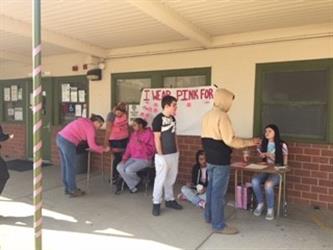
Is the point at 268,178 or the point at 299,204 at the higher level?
the point at 268,178

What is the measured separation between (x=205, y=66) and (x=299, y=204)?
2569 mm

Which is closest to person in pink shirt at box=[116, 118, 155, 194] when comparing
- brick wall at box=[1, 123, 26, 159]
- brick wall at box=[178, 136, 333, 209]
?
brick wall at box=[178, 136, 333, 209]

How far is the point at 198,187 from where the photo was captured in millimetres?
4648

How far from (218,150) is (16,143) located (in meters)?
6.46

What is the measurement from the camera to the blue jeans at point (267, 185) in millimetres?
4152

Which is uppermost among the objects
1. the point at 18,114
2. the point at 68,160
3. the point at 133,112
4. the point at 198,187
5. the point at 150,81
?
the point at 150,81

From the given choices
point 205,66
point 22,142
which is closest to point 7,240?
point 205,66

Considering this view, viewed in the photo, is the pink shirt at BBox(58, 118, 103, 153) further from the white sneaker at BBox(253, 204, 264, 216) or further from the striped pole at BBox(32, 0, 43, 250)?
the striped pole at BBox(32, 0, 43, 250)

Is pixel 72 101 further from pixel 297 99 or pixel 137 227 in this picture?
pixel 297 99

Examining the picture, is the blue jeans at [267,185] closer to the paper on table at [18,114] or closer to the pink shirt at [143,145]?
the pink shirt at [143,145]

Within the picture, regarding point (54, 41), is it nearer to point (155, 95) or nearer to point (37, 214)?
point (155, 95)

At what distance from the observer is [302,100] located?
477 cm

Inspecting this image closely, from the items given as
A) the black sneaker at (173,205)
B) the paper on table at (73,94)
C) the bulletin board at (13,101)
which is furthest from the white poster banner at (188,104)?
the bulletin board at (13,101)

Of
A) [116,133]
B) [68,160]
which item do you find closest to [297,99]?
[116,133]
